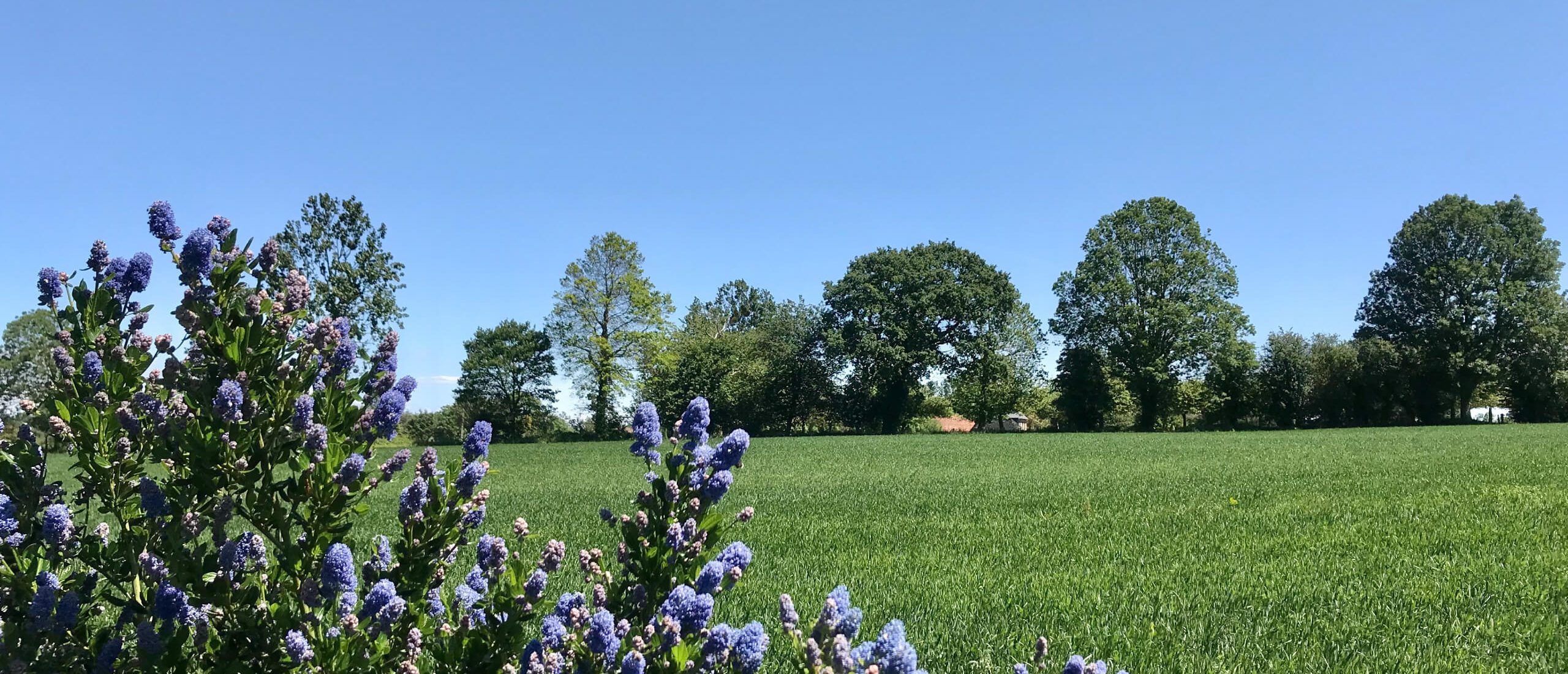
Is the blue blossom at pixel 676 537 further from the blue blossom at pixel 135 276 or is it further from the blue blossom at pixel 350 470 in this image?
the blue blossom at pixel 135 276

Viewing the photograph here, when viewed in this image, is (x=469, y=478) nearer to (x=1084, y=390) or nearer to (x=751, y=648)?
(x=751, y=648)

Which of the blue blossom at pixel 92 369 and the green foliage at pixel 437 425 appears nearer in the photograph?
the blue blossom at pixel 92 369

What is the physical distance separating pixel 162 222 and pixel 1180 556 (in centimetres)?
623

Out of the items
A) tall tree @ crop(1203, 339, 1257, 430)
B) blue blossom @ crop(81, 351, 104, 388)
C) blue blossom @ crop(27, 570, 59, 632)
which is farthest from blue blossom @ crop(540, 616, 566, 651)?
tall tree @ crop(1203, 339, 1257, 430)

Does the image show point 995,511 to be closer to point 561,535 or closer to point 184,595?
point 561,535

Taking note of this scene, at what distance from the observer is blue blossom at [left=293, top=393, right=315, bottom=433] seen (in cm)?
174

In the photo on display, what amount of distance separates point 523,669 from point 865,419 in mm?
41213

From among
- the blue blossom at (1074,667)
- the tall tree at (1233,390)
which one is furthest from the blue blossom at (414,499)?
the tall tree at (1233,390)

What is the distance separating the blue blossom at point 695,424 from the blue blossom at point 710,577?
1.06 feet

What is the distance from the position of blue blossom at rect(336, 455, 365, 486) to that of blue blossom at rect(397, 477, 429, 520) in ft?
0.35

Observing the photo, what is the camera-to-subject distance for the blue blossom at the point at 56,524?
177 centimetres

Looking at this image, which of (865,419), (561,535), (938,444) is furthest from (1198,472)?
(865,419)

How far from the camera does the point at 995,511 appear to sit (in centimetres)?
875

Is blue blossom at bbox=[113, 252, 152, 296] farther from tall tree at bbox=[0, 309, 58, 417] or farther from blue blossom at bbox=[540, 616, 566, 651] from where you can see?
tall tree at bbox=[0, 309, 58, 417]
